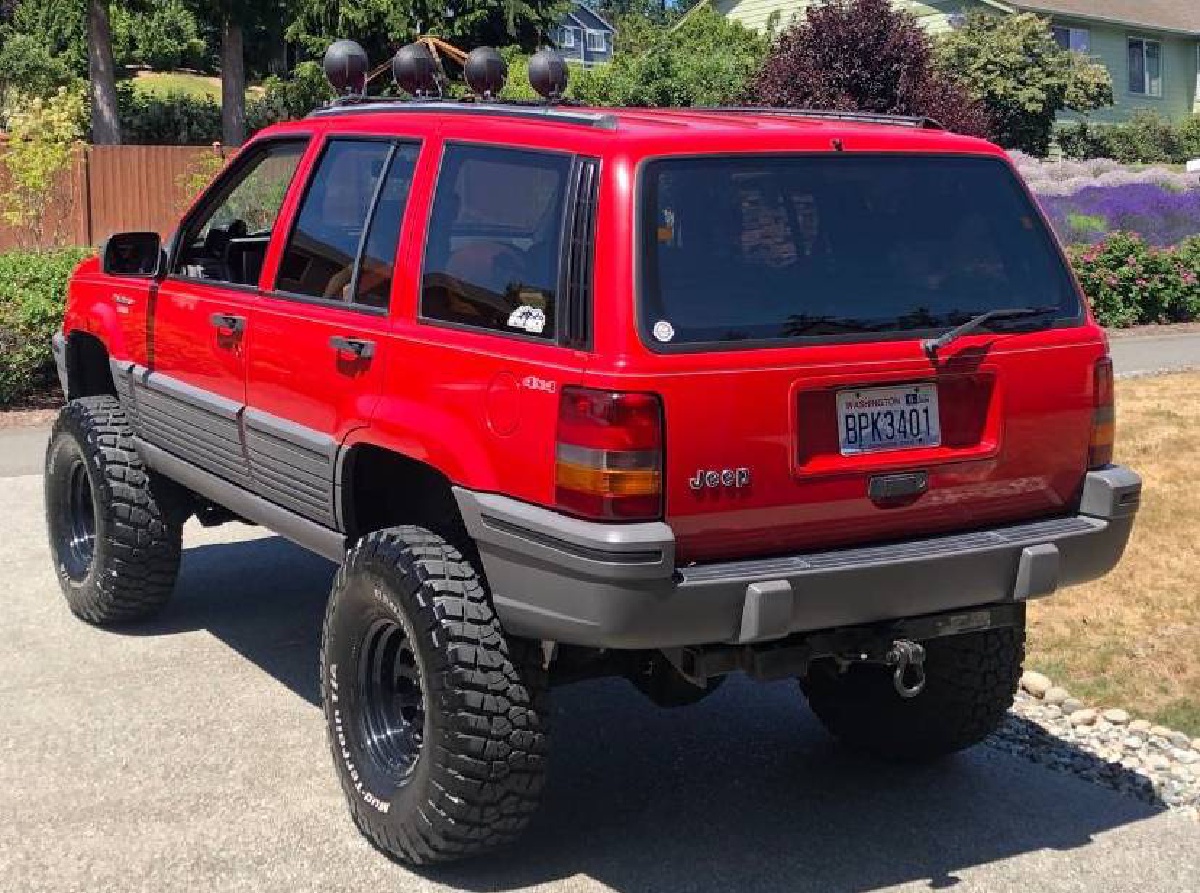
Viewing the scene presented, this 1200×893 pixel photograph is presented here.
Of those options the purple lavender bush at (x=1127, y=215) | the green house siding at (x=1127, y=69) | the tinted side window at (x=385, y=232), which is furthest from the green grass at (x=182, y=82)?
the tinted side window at (x=385, y=232)

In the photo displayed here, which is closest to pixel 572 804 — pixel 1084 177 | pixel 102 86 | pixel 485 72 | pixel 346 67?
pixel 485 72

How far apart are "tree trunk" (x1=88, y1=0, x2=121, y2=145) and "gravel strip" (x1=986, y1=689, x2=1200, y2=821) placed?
2862cm

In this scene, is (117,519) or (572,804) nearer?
(572,804)

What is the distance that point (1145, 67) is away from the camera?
4519 cm

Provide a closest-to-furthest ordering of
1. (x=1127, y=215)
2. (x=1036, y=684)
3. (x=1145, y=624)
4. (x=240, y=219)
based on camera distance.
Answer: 1. (x=1036, y=684)
2. (x=240, y=219)
3. (x=1145, y=624)
4. (x=1127, y=215)

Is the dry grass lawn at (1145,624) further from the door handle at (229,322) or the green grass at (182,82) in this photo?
the green grass at (182,82)

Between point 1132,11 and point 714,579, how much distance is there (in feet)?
146

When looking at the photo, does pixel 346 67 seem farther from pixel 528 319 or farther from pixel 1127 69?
pixel 1127 69

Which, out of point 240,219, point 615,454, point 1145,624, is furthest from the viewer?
point 1145,624

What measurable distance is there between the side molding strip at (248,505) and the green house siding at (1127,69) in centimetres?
3861

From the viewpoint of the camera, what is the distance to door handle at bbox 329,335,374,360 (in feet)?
15.6

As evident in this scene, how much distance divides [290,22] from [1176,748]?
32.1 m

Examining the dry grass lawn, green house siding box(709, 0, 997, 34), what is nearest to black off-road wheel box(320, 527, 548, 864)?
the dry grass lawn

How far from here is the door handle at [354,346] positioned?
4.75m
